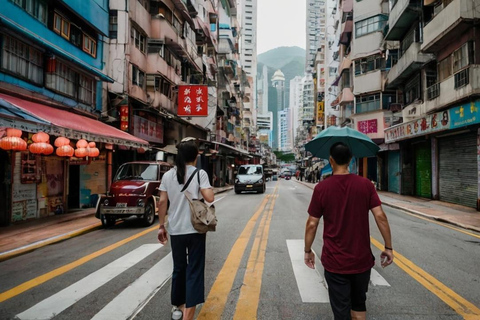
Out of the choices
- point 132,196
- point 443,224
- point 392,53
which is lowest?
point 443,224

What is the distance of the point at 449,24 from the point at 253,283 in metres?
15.8

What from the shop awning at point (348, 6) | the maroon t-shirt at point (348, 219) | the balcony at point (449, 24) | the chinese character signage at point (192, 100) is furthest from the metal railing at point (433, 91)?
the shop awning at point (348, 6)

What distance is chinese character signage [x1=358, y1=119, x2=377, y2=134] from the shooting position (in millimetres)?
28000

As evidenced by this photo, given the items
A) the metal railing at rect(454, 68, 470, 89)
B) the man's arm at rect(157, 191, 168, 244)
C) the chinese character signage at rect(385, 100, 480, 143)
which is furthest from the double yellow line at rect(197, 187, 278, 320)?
the metal railing at rect(454, 68, 470, 89)

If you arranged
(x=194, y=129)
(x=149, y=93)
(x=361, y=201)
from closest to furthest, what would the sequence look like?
1. (x=361, y=201)
2. (x=149, y=93)
3. (x=194, y=129)

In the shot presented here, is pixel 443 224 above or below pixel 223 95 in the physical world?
below

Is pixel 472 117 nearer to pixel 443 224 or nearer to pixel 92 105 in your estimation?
pixel 443 224

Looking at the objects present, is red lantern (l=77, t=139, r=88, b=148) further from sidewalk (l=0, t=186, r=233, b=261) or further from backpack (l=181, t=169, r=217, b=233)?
backpack (l=181, t=169, r=217, b=233)

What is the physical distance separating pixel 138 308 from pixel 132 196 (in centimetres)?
621

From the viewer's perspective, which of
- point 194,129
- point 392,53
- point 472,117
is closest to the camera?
point 472,117

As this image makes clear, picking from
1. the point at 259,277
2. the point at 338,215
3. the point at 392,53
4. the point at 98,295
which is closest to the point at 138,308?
the point at 98,295

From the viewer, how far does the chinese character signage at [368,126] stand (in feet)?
91.9

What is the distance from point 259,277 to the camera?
4.95m

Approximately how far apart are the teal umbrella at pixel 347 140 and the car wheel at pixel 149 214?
5.79 metres
